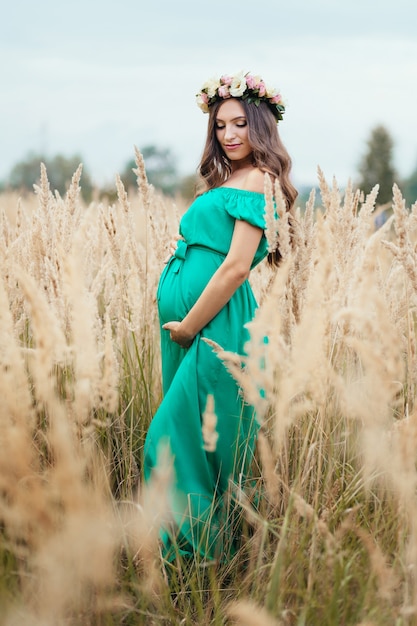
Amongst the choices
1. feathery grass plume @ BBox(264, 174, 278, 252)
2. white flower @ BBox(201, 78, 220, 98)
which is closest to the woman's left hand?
feathery grass plume @ BBox(264, 174, 278, 252)

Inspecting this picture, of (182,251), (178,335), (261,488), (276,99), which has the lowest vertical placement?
(261,488)

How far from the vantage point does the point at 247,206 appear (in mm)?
2256

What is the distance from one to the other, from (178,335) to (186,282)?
201 mm

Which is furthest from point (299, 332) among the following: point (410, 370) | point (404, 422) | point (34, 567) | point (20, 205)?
point (20, 205)

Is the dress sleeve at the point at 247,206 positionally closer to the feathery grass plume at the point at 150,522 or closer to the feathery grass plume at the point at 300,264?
the feathery grass plume at the point at 300,264

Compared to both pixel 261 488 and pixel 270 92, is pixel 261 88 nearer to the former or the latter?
pixel 270 92

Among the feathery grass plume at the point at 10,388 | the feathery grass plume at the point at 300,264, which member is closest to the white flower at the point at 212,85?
the feathery grass plume at the point at 300,264

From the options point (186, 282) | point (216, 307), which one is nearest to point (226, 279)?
point (216, 307)

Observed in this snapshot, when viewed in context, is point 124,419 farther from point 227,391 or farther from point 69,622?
point 69,622

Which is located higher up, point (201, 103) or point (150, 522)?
point (201, 103)

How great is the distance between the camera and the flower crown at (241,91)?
247 cm

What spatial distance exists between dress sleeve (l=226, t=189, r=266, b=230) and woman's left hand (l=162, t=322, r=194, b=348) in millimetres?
427

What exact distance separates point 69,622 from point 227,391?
3.41ft

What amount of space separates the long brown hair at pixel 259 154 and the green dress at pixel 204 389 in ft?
0.58
